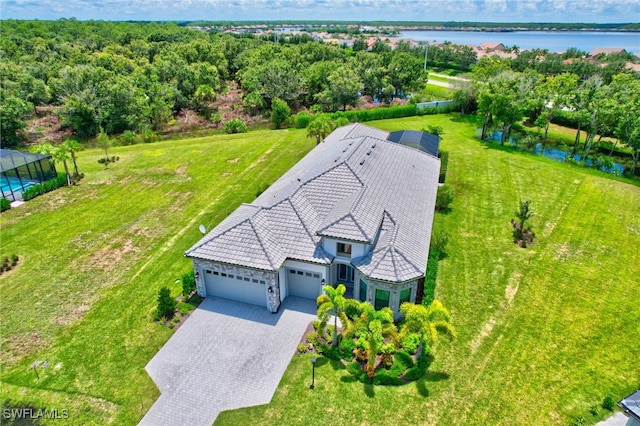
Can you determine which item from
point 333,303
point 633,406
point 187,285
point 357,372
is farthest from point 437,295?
point 187,285

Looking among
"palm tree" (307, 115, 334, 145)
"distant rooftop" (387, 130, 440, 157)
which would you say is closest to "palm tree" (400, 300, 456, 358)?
"distant rooftop" (387, 130, 440, 157)

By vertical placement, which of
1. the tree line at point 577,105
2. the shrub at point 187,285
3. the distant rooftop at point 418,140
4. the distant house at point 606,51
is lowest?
the shrub at point 187,285

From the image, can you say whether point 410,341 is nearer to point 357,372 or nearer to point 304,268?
point 357,372

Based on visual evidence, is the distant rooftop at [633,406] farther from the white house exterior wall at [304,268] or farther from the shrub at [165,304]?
the shrub at [165,304]

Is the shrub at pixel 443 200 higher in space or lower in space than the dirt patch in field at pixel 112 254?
higher

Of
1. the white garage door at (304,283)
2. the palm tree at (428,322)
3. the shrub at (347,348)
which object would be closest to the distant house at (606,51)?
the white garage door at (304,283)

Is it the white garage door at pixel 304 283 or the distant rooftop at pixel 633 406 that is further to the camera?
the white garage door at pixel 304 283
